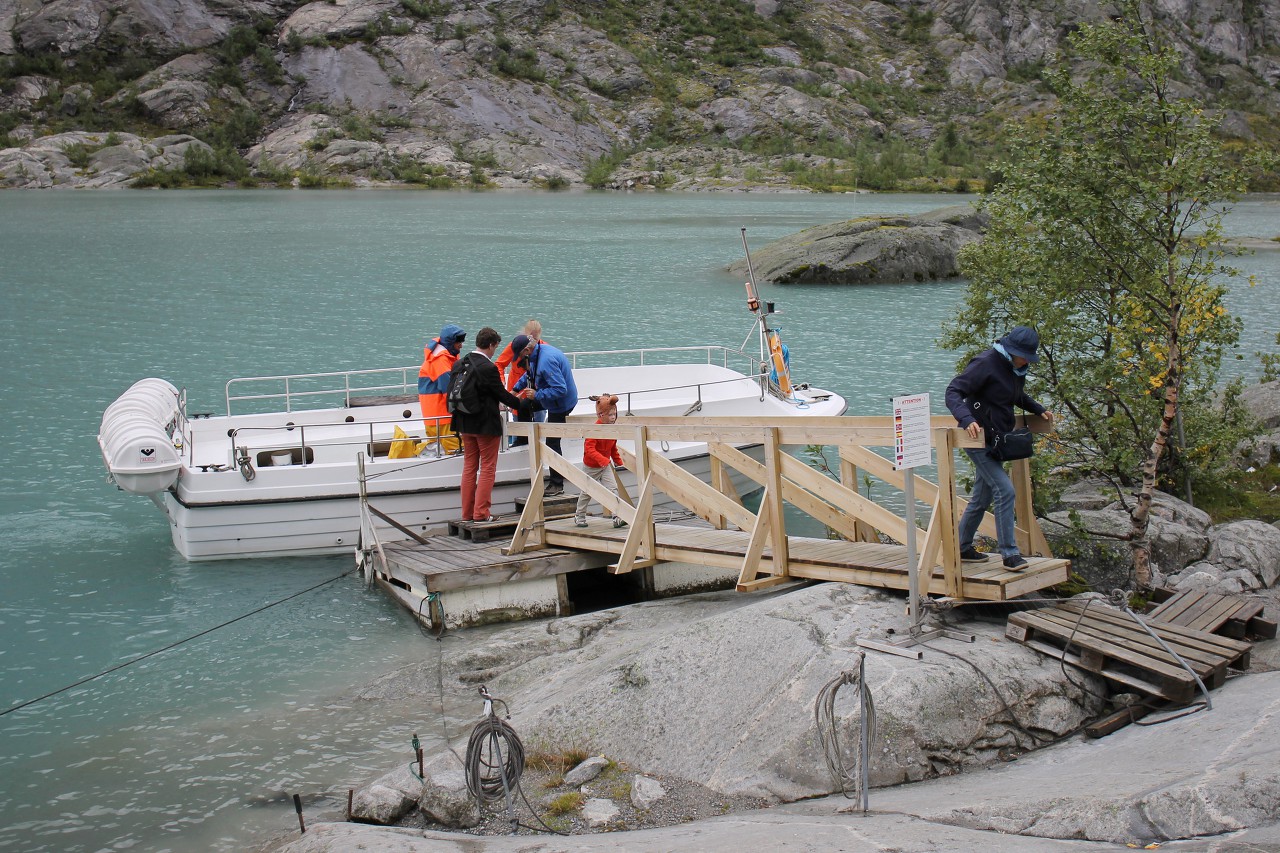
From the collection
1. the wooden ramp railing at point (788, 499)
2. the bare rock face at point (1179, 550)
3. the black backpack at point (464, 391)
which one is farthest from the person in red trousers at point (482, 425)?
the bare rock face at point (1179, 550)

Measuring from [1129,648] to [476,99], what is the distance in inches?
6201

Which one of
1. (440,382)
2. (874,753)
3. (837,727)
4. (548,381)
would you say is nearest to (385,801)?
(837,727)

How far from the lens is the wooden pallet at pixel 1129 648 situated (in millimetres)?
7570

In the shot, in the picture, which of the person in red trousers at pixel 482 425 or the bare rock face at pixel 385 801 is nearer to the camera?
the bare rock face at pixel 385 801

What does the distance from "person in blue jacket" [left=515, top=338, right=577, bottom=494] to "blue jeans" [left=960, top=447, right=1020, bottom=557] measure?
562 centimetres

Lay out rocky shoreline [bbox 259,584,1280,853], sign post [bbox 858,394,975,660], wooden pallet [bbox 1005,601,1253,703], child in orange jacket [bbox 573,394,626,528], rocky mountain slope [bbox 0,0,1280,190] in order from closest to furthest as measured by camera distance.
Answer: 1. rocky shoreline [bbox 259,584,1280,853]
2. wooden pallet [bbox 1005,601,1253,703]
3. sign post [bbox 858,394,975,660]
4. child in orange jacket [bbox 573,394,626,528]
5. rocky mountain slope [bbox 0,0,1280,190]

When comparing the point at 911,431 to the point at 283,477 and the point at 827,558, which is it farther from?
the point at 283,477

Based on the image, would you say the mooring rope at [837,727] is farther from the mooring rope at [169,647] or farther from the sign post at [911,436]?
the mooring rope at [169,647]

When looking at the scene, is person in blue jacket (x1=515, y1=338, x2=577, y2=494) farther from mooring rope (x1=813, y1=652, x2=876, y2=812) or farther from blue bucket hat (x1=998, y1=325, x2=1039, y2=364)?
mooring rope (x1=813, y1=652, x2=876, y2=812)

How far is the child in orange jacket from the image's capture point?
12406mm

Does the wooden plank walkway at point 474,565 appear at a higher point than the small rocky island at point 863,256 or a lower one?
lower

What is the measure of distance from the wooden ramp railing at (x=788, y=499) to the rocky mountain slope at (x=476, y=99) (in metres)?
121

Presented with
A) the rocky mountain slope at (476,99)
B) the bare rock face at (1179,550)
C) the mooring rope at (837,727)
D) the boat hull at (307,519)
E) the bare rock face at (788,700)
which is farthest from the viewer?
the rocky mountain slope at (476,99)

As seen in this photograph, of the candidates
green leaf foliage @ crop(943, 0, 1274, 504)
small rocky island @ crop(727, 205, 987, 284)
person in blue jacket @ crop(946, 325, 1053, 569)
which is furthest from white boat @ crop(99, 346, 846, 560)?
small rocky island @ crop(727, 205, 987, 284)
